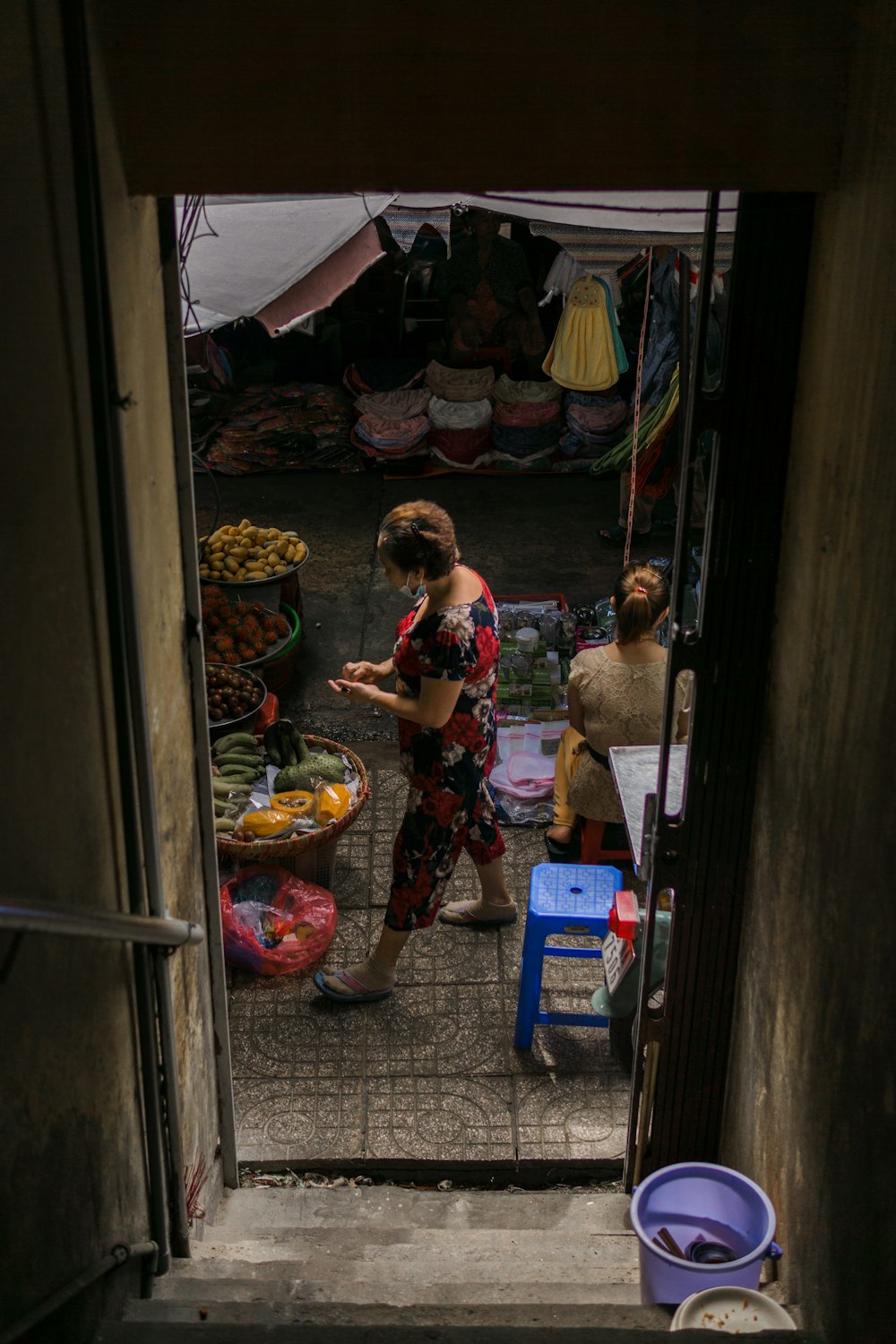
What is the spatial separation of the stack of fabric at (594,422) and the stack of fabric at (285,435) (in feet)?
5.88

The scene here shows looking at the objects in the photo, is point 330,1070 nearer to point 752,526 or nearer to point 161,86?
point 752,526

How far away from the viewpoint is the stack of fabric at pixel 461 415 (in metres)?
9.98

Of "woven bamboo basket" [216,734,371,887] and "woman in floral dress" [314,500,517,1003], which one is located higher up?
"woman in floral dress" [314,500,517,1003]

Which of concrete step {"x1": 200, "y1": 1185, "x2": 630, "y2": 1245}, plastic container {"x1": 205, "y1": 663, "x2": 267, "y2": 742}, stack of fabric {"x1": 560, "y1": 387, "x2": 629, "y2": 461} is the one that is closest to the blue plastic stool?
concrete step {"x1": 200, "y1": 1185, "x2": 630, "y2": 1245}

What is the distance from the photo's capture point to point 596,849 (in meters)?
5.57

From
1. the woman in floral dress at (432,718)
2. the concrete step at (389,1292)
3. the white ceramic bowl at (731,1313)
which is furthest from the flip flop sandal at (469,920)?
the white ceramic bowl at (731,1313)

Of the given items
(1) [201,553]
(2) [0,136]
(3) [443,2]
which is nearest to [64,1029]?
(2) [0,136]

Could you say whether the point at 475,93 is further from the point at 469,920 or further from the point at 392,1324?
the point at 469,920

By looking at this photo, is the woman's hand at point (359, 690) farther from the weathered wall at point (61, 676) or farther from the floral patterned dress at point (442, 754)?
the weathered wall at point (61, 676)

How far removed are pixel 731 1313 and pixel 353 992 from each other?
2302 mm

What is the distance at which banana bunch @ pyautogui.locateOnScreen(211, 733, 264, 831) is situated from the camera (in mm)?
5465

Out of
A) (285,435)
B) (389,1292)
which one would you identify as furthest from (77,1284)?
(285,435)

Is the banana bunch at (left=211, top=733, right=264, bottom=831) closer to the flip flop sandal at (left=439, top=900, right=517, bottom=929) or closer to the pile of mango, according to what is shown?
the flip flop sandal at (left=439, top=900, right=517, bottom=929)

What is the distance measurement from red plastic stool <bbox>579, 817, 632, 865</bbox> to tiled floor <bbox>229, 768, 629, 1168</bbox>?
0.49 m
